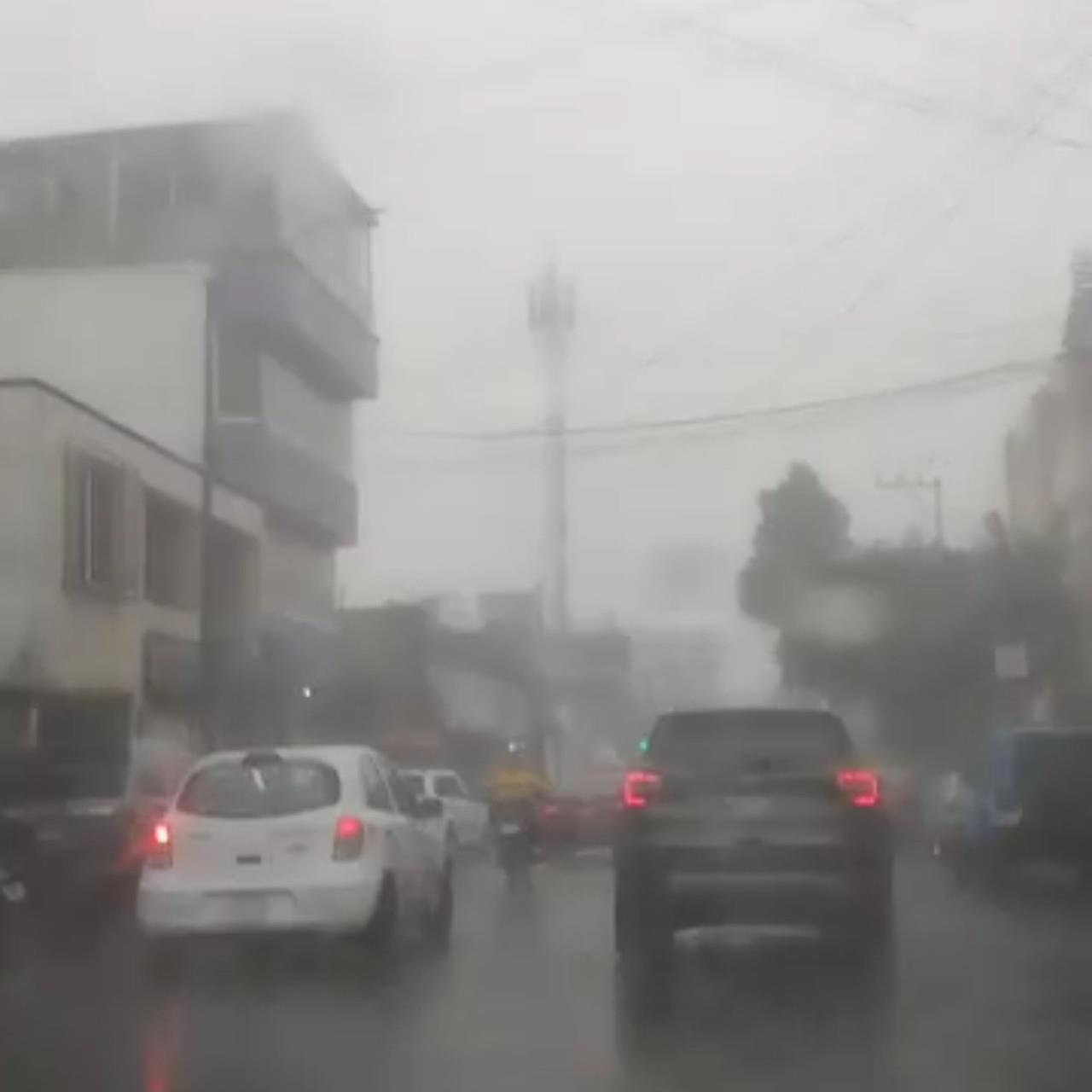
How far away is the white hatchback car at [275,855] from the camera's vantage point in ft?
49.7

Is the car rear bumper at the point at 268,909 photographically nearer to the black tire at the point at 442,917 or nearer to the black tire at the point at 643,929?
the black tire at the point at 643,929

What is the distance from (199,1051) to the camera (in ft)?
37.7

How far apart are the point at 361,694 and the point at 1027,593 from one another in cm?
1400

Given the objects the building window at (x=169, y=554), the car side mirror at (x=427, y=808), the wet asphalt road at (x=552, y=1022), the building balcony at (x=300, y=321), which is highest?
the building balcony at (x=300, y=321)

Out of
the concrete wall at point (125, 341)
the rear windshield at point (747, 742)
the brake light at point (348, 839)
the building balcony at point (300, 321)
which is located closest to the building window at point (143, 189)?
the building balcony at point (300, 321)

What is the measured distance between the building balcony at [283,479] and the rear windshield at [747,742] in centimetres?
2510

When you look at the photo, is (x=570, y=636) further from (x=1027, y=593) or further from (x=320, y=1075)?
(x=320, y=1075)

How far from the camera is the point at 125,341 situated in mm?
40938

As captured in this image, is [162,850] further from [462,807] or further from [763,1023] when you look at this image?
[462,807]

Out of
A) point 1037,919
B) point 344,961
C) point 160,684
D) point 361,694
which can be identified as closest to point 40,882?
point 344,961

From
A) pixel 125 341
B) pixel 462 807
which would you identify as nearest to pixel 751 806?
pixel 462 807

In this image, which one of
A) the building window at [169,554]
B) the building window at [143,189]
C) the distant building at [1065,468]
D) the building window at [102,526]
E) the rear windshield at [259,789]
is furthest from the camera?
the distant building at [1065,468]

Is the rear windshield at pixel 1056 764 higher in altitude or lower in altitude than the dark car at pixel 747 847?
higher

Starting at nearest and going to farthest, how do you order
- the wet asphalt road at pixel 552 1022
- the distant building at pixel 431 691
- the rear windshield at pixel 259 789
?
the wet asphalt road at pixel 552 1022 < the rear windshield at pixel 259 789 < the distant building at pixel 431 691
